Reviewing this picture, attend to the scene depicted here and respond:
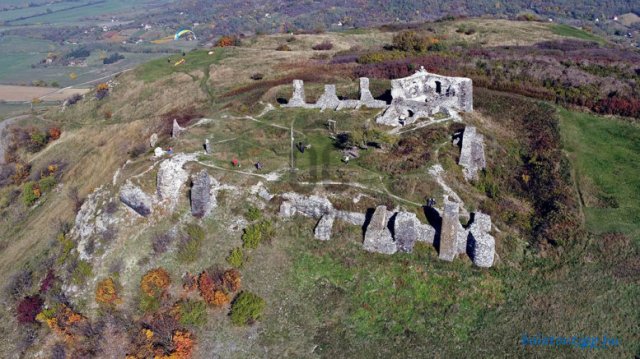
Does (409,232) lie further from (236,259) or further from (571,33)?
(571,33)

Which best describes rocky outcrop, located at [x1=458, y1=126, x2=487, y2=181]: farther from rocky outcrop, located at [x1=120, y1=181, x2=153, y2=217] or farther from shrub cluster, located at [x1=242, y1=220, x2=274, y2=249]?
rocky outcrop, located at [x1=120, y1=181, x2=153, y2=217]

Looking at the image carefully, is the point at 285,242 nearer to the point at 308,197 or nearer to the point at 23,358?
the point at 308,197

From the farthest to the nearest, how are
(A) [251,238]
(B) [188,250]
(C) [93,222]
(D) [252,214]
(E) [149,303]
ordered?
(C) [93,222] → (D) [252,214] → (A) [251,238] → (B) [188,250] → (E) [149,303]

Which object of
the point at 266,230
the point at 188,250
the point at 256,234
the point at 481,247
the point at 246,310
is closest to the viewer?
the point at 246,310

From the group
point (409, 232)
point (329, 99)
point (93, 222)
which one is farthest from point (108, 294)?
point (329, 99)

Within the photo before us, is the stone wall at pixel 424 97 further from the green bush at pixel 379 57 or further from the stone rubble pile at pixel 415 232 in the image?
the green bush at pixel 379 57
